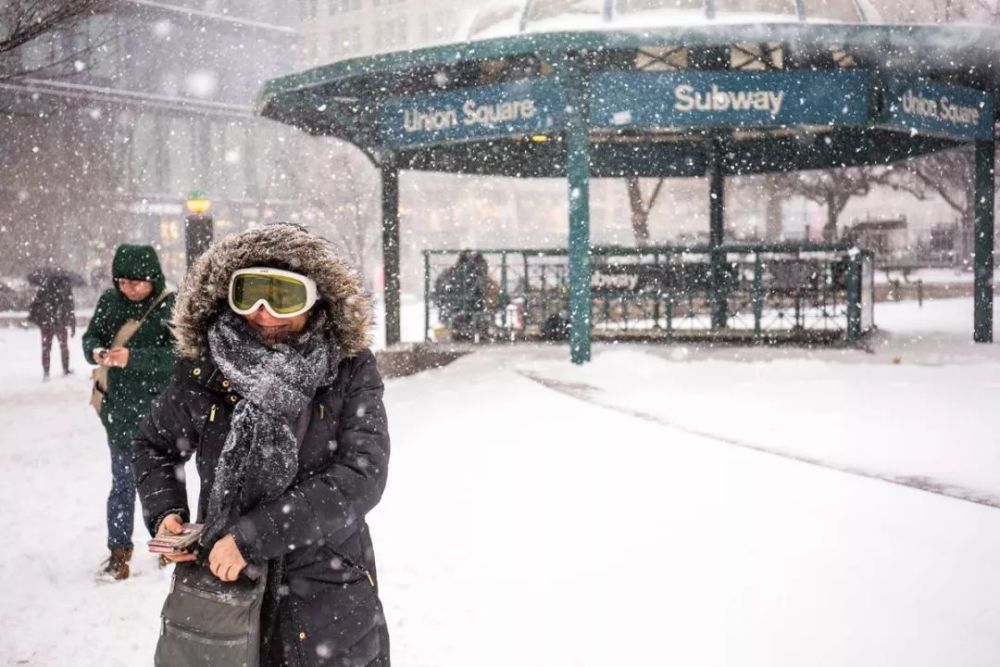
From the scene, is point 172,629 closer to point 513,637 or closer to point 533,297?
point 513,637

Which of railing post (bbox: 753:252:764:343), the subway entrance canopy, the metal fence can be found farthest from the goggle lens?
the metal fence

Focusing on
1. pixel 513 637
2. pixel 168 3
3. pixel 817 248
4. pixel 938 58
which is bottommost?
pixel 513 637

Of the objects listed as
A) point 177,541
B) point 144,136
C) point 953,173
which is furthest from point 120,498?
point 953,173

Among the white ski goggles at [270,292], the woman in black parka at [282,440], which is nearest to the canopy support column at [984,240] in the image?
the woman in black parka at [282,440]

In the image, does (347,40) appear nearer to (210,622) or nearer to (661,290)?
(661,290)

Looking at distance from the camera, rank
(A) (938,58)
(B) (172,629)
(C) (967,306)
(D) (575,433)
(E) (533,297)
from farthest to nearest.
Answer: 1. (C) (967,306)
2. (E) (533,297)
3. (A) (938,58)
4. (D) (575,433)
5. (B) (172,629)

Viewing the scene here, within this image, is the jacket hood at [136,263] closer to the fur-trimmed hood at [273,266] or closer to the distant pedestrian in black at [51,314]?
the fur-trimmed hood at [273,266]

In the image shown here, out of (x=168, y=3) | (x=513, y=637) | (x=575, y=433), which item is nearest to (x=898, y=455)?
(x=575, y=433)

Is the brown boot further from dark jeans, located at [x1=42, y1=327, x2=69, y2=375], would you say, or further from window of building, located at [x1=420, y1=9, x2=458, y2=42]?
window of building, located at [x1=420, y1=9, x2=458, y2=42]

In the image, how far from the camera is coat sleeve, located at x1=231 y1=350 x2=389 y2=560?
2434 mm

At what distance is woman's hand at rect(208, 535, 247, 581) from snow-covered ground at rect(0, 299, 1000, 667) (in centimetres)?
192

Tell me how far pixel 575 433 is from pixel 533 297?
958 cm

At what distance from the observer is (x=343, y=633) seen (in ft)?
8.45

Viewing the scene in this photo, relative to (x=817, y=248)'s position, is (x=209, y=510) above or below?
below
